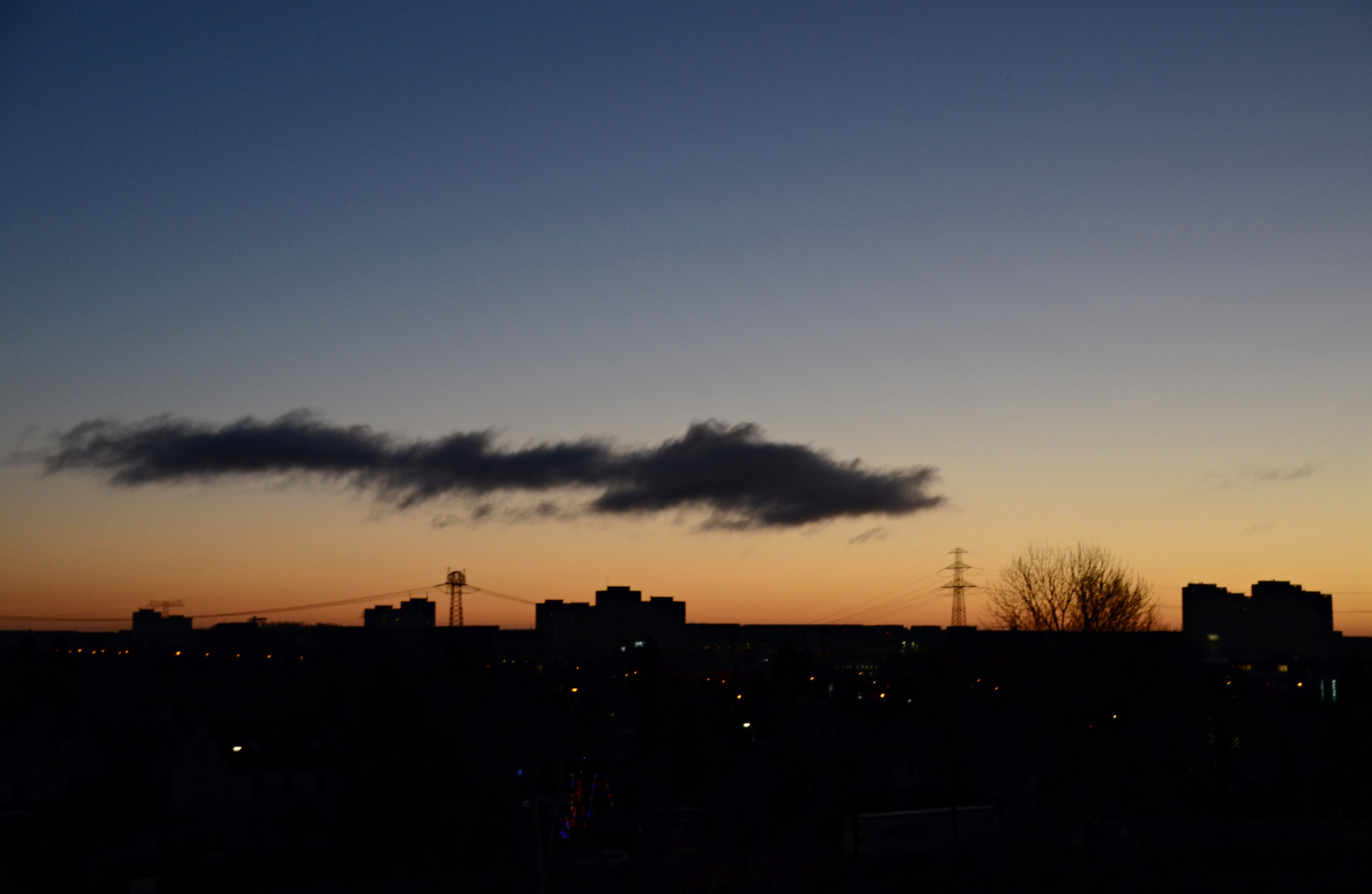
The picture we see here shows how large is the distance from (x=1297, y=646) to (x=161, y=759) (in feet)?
455

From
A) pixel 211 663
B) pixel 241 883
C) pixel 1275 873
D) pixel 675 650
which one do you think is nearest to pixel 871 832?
pixel 1275 873

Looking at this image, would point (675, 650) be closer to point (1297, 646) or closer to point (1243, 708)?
point (1297, 646)

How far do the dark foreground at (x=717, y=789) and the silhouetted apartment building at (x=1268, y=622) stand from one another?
8906cm

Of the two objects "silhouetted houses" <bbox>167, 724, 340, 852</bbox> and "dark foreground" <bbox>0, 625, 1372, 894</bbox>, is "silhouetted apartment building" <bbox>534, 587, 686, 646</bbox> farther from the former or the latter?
"silhouetted houses" <bbox>167, 724, 340, 852</bbox>

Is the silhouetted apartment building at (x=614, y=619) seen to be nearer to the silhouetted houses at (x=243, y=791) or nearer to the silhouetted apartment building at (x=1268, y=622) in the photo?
the silhouetted apartment building at (x=1268, y=622)

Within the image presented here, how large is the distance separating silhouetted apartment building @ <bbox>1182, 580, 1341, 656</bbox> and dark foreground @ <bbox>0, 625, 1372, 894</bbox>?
89055mm

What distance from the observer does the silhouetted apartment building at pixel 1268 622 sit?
5472 inches

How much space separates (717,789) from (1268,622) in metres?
123

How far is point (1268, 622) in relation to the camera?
140125 millimetres

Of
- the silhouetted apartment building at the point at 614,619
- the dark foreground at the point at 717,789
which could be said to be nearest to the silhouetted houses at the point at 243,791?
the dark foreground at the point at 717,789

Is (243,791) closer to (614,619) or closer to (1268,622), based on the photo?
(614,619)

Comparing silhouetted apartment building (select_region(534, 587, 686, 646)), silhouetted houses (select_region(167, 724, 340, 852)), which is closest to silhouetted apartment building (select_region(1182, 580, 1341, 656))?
silhouetted apartment building (select_region(534, 587, 686, 646))

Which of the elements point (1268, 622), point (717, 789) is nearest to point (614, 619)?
point (1268, 622)

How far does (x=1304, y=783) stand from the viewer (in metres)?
50.9
